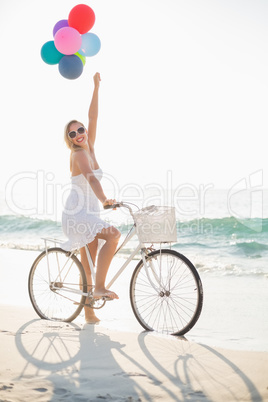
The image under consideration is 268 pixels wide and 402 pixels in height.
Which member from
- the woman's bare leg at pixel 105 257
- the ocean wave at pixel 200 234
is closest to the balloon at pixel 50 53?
the woman's bare leg at pixel 105 257

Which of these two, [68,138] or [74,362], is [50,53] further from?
[74,362]

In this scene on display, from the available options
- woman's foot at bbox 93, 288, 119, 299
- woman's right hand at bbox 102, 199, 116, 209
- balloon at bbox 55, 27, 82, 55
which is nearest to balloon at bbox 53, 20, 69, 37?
balloon at bbox 55, 27, 82, 55

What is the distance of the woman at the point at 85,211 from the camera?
421cm

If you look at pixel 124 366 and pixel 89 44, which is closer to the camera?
pixel 124 366

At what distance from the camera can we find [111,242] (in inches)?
166

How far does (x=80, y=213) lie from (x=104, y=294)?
79cm

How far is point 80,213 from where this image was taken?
4.34m

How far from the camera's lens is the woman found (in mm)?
4207

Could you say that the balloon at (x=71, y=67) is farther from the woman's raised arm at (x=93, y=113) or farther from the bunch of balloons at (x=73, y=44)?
the woman's raised arm at (x=93, y=113)

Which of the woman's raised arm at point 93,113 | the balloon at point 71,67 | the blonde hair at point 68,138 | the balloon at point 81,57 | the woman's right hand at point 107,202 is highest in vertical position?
the balloon at point 81,57

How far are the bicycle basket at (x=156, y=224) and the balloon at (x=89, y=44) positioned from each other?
2238 millimetres

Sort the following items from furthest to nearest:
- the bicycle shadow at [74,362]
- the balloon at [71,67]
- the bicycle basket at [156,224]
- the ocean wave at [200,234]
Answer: the ocean wave at [200,234] → the balloon at [71,67] → the bicycle basket at [156,224] → the bicycle shadow at [74,362]

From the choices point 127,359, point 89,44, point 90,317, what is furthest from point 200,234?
point 127,359

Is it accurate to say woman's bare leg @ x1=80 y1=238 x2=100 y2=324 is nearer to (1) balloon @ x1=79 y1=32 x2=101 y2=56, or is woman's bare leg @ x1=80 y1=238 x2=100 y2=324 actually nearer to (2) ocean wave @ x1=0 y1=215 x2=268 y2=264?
(1) balloon @ x1=79 y1=32 x2=101 y2=56
